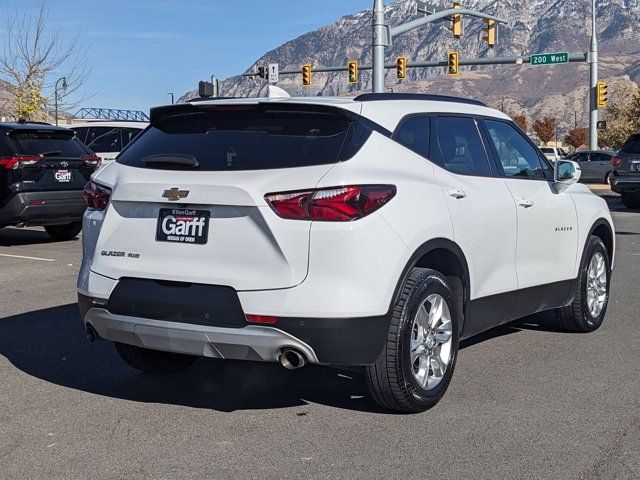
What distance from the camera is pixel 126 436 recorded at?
179 inches

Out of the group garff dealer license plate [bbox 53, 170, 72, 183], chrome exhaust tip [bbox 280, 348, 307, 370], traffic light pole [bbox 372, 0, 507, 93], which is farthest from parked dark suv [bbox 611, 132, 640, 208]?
chrome exhaust tip [bbox 280, 348, 307, 370]

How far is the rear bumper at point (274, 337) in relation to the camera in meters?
4.38

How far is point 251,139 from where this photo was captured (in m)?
4.70

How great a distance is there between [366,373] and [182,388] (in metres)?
1.35

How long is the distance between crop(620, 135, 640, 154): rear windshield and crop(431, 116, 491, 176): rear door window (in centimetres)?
1705

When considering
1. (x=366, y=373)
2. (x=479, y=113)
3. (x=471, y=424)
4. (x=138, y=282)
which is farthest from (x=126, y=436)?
(x=479, y=113)

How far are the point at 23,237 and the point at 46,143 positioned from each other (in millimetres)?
2573

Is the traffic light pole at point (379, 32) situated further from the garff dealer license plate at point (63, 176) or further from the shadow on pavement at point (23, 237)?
the garff dealer license plate at point (63, 176)

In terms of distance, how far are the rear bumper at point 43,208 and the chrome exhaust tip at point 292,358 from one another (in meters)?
9.09

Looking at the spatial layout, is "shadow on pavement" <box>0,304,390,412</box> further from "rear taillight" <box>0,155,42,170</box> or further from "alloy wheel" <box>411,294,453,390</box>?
"rear taillight" <box>0,155,42,170</box>

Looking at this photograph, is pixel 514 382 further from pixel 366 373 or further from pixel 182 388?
pixel 182 388

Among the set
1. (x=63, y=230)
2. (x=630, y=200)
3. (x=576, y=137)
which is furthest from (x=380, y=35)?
(x=576, y=137)

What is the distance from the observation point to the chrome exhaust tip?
444cm

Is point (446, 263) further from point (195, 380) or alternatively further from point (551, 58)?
point (551, 58)
